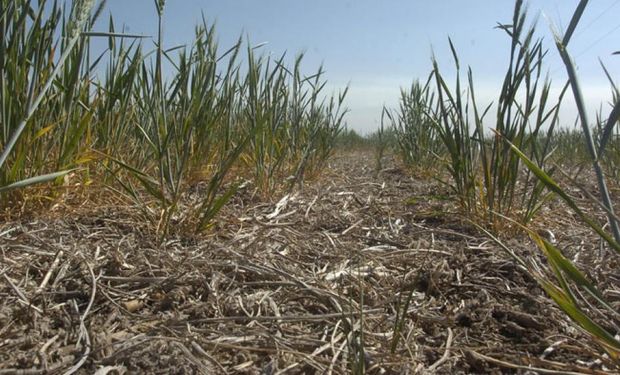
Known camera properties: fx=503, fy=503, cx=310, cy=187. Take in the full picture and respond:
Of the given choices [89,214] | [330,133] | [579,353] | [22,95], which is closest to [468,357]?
[579,353]

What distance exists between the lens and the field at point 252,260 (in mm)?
767

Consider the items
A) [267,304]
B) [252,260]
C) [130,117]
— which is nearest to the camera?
[267,304]

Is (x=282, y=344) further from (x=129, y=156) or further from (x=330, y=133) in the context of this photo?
(x=330, y=133)

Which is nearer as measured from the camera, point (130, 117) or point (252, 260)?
point (252, 260)

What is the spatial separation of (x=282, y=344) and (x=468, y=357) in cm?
31

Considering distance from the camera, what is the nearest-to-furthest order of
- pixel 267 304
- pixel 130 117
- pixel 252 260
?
pixel 267 304, pixel 252 260, pixel 130 117

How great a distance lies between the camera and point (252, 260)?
4.01 feet

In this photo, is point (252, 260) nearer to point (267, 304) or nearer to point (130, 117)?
point (267, 304)

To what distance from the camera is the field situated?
77 centimetres

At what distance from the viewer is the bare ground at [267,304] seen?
2.56ft

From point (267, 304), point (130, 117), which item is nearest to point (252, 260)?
point (267, 304)

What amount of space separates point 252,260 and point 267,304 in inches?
9.5

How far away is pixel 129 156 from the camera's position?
7.09ft

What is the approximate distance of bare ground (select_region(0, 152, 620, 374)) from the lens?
78 centimetres
